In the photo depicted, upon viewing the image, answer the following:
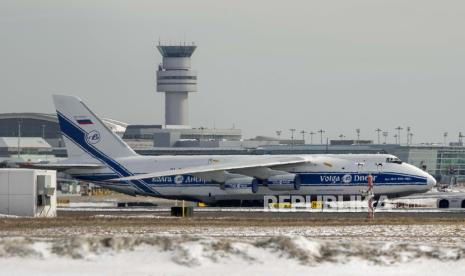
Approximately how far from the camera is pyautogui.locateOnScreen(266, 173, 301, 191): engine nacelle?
2906 inches

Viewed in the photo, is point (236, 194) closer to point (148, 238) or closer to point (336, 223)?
point (336, 223)

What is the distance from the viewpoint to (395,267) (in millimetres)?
25203

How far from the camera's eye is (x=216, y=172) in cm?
7444

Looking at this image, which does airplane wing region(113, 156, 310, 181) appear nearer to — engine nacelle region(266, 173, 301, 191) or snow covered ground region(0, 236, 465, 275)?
engine nacelle region(266, 173, 301, 191)

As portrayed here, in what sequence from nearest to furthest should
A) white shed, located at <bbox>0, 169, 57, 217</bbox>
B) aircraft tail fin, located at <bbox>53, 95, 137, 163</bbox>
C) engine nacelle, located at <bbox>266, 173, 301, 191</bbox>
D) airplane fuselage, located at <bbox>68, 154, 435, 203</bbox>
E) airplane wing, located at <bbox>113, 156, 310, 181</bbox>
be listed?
white shed, located at <bbox>0, 169, 57, 217</bbox> < airplane wing, located at <bbox>113, 156, 310, 181</bbox> < airplane fuselage, located at <bbox>68, 154, 435, 203</bbox> < engine nacelle, located at <bbox>266, 173, 301, 191</bbox> < aircraft tail fin, located at <bbox>53, 95, 137, 163</bbox>

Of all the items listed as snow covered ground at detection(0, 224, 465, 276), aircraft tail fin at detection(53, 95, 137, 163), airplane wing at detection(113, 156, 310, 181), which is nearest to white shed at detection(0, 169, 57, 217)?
airplane wing at detection(113, 156, 310, 181)

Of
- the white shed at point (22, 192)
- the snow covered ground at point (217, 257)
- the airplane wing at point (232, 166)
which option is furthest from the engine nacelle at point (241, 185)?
the snow covered ground at point (217, 257)

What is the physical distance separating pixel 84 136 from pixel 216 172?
942 centimetres

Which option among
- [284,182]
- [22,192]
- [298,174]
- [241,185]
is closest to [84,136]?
[241,185]

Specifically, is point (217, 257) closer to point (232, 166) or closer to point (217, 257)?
point (217, 257)

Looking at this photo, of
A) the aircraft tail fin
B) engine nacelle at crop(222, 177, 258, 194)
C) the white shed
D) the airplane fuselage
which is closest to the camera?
the white shed

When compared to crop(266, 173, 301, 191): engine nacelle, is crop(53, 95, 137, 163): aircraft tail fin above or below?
above

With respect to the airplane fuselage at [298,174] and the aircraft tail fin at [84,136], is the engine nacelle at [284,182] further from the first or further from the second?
the aircraft tail fin at [84,136]

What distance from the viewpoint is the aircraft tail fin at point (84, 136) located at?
254 feet
